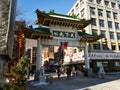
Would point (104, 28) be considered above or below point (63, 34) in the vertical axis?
above

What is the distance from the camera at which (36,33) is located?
1656cm

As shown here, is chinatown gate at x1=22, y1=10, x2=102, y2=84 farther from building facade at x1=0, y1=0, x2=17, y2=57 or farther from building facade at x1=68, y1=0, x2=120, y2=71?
building facade at x1=68, y1=0, x2=120, y2=71

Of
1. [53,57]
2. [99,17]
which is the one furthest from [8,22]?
[53,57]

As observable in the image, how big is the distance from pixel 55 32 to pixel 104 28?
1931 cm

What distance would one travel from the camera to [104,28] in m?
33.8

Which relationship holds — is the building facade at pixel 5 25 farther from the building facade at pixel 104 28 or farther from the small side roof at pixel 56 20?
the building facade at pixel 104 28

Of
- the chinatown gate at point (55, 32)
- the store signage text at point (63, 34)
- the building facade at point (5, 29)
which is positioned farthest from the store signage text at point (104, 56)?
the building facade at point (5, 29)

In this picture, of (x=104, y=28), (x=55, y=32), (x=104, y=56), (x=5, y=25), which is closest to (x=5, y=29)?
(x=5, y=25)

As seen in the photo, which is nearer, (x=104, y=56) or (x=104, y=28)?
(x=104, y=56)

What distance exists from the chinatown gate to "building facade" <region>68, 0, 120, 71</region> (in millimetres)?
10999

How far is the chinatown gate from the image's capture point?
16.8m

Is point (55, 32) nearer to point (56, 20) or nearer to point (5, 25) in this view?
point (56, 20)

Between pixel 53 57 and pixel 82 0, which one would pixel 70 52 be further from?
pixel 53 57

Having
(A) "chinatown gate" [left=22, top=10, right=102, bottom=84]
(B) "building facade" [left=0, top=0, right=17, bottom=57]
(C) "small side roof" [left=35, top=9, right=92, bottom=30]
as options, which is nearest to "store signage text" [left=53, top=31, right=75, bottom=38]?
(A) "chinatown gate" [left=22, top=10, right=102, bottom=84]
